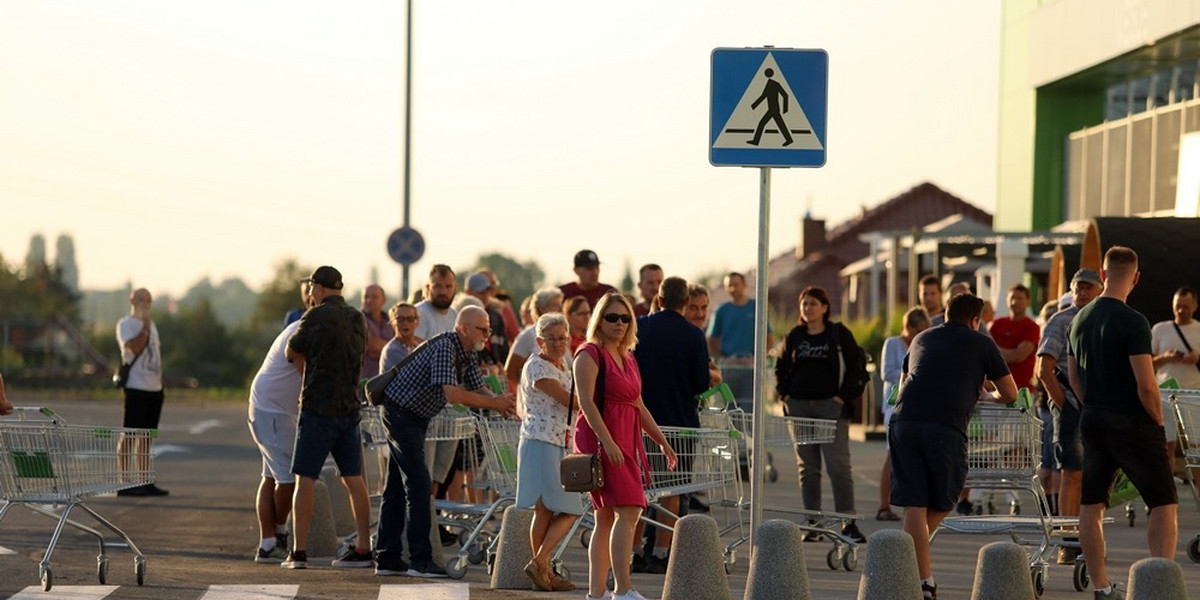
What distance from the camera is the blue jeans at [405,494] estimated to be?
1334 centimetres

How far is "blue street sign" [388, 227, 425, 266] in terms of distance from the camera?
3067 centimetres

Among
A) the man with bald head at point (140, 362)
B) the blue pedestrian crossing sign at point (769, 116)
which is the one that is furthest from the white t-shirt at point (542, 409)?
the man with bald head at point (140, 362)

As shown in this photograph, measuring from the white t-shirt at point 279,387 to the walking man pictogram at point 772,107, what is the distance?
430 centimetres

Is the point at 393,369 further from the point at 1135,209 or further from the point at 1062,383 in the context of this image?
the point at 1135,209

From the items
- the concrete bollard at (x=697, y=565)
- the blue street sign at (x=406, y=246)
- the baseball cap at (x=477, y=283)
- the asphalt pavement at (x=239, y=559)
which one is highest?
the blue street sign at (x=406, y=246)

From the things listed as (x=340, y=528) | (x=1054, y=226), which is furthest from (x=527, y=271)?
(x=340, y=528)

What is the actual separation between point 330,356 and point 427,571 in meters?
1.55

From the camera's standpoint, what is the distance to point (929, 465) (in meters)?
12.0

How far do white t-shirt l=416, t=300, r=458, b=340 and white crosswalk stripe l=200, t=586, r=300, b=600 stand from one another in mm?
4594

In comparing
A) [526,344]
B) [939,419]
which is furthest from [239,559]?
[939,419]

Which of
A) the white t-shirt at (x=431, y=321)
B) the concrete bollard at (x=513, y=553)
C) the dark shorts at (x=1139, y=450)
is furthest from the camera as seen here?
the white t-shirt at (x=431, y=321)

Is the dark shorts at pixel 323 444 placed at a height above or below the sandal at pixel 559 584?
above

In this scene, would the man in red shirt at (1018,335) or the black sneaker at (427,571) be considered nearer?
the black sneaker at (427,571)

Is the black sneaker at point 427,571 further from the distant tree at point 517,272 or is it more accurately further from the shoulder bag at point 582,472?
the distant tree at point 517,272
